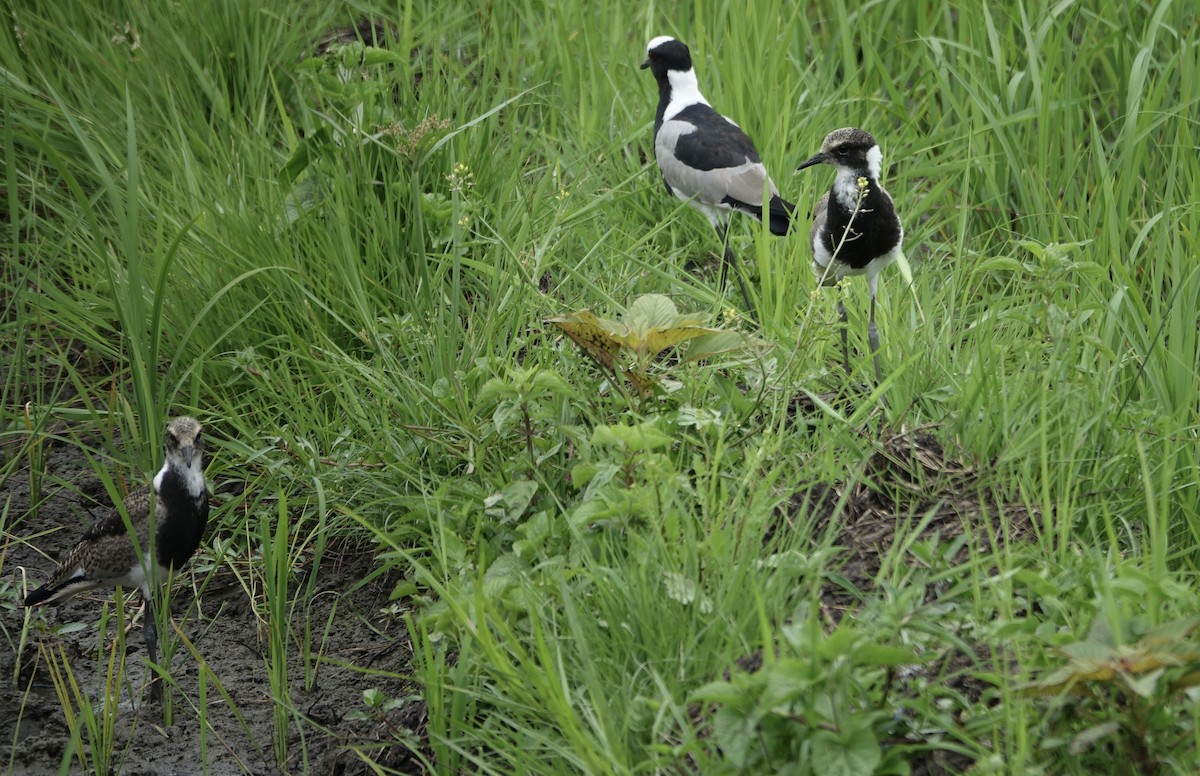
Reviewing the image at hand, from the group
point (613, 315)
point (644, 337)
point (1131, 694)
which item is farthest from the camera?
point (613, 315)

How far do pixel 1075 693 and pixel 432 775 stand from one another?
4.67 feet

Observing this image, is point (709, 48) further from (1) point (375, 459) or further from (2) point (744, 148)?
(1) point (375, 459)

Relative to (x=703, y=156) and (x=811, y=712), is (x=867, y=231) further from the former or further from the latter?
(x=811, y=712)

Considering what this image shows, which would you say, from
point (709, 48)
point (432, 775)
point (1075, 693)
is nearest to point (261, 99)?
point (709, 48)

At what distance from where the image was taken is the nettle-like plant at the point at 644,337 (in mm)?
3342

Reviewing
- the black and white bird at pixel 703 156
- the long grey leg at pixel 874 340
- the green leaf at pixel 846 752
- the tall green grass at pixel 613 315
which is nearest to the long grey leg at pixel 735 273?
the black and white bird at pixel 703 156

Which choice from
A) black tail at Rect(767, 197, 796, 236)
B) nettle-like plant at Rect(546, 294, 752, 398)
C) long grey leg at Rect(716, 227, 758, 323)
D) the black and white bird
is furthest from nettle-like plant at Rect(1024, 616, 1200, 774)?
black tail at Rect(767, 197, 796, 236)

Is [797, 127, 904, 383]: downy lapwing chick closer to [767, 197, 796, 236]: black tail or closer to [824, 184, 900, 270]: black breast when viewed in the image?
[824, 184, 900, 270]: black breast

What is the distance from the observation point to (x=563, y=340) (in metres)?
3.96

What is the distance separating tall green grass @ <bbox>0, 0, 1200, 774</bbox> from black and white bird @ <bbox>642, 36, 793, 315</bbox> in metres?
0.15

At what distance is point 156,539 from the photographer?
3.53 m

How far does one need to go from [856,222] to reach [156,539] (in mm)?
2279

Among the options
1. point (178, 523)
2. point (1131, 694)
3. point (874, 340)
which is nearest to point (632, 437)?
point (1131, 694)

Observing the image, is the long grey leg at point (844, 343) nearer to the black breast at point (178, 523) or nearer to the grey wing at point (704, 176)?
the grey wing at point (704, 176)
